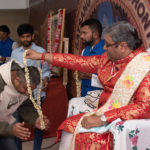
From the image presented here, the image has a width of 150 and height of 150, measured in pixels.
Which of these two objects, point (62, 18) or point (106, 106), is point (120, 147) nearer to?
point (106, 106)

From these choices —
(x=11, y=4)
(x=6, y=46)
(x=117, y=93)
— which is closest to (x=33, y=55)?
(x=117, y=93)

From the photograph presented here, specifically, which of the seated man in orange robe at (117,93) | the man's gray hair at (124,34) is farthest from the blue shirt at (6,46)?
the man's gray hair at (124,34)

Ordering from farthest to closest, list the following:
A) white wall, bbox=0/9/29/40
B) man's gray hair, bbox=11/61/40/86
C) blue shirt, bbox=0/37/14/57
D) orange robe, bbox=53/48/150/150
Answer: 1. white wall, bbox=0/9/29/40
2. blue shirt, bbox=0/37/14/57
3. man's gray hair, bbox=11/61/40/86
4. orange robe, bbox=53/48/150/150

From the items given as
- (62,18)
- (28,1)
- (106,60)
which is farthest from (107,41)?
(28,1)

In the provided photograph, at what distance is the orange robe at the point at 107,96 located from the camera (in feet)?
5.26

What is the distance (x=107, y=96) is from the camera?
194 cm

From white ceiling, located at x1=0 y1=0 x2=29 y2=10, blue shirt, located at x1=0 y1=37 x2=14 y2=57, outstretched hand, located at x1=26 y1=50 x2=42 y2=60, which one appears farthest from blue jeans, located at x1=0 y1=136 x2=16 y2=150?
white ceiling, located at x1=0 y1=0 x2=29 y2=10

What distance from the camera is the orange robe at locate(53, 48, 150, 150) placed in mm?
1603

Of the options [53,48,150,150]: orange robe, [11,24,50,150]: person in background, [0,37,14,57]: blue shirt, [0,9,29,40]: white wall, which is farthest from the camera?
[0,9,29,40]: white wall

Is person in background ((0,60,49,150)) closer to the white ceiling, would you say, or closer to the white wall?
the white ceiling

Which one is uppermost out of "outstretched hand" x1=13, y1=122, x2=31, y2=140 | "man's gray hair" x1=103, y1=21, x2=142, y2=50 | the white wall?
the white wall

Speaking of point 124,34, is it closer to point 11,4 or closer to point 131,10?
point 131,10

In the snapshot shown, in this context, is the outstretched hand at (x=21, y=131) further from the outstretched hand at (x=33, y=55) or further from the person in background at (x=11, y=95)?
the outstretched hand at (x=33, y=55)

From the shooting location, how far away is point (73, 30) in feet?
13.6
